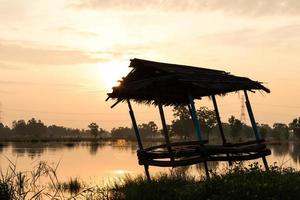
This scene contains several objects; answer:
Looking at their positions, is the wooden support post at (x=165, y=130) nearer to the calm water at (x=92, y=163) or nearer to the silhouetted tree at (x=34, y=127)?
the calm water at (x=92, y=163)

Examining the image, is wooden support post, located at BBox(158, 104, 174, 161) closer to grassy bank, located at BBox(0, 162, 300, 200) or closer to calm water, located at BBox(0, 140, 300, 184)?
grassy bank, located at BBox(0, 162, 300, 200)

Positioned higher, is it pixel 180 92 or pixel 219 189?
pixel 180 92

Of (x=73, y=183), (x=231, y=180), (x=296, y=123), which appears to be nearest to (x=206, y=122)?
(x=296, y=123)

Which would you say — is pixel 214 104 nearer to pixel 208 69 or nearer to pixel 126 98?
pixel 208 69

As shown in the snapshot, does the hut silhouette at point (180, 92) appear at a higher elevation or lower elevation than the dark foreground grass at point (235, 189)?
higher

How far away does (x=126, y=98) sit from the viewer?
16094 millimetres

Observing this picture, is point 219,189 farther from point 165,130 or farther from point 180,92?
point 180,92

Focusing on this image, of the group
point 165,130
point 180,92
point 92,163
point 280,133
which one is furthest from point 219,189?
point 280,133

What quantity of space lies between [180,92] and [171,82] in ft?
9.74

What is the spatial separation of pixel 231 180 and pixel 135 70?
652 cm

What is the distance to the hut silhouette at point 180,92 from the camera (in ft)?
44.8

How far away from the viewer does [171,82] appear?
46.0ft

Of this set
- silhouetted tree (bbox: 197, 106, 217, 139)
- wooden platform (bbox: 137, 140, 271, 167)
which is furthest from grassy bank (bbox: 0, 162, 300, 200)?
silhouetted tree (bbox: 197, 106, 217, 139)

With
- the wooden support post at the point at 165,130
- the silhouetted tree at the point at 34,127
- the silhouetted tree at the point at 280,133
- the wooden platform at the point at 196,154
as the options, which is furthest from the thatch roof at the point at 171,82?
the silhouetted tree at the point at 34,127
